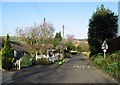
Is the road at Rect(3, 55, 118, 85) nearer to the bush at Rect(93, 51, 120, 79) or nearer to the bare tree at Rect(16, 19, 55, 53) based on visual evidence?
the bush at Rect(93, 51, 120, 79)

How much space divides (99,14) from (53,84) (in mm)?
37242

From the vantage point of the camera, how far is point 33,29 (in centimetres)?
5969

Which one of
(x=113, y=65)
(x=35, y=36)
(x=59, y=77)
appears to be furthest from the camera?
(x=35, y=36)

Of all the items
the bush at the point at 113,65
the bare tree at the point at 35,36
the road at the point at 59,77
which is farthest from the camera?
the bare tree at the point at 35,36

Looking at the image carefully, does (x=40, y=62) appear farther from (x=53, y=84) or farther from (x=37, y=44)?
(x=53, y=84)

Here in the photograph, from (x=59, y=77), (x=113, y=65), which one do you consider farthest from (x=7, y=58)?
(x=113, y=65)

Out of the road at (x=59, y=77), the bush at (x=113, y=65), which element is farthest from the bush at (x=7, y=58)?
the bush at (x=113, y=65)

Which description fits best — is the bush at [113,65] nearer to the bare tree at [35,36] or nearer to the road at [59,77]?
the road at [59,77]

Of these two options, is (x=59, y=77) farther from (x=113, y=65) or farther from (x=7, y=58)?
(x=7, y=58)

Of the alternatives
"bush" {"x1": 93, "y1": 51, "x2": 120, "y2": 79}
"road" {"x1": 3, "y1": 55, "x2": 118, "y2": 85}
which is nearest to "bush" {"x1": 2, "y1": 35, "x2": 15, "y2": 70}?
"road" {"x1": 3, "y1": 55, "x2": 118, "y2": 85}

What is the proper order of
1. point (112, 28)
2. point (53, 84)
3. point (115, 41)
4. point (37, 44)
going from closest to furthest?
point (53, 84)
point (115, 41)
point (112, 28)
point (37, 44)

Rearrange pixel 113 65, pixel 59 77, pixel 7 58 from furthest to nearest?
pixel 7 58, pixel 113 65, pixel 59 77

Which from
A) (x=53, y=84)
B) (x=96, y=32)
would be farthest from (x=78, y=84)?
(x=96, y=32)

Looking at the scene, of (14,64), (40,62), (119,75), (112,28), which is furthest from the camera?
(112,28)
